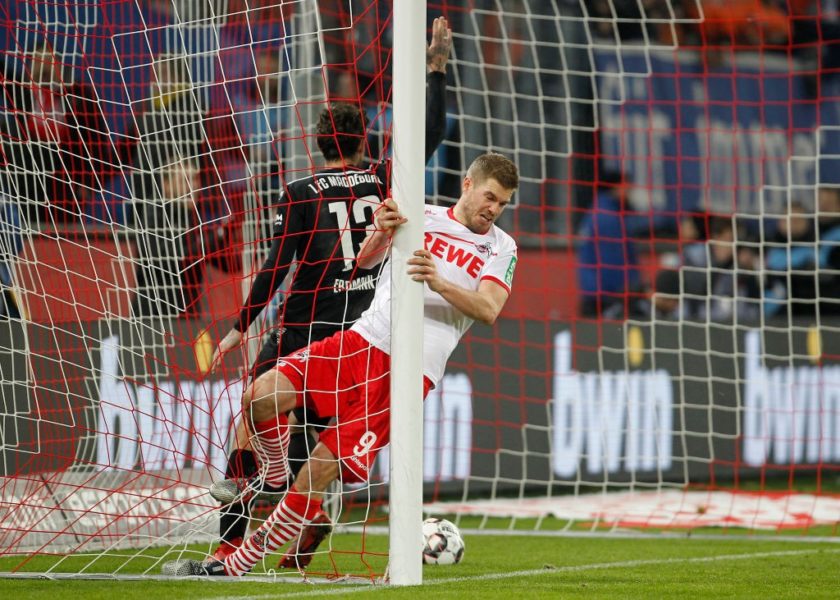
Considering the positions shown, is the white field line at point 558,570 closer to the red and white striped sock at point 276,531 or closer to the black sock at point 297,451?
the red and white striped sock at point 276,531

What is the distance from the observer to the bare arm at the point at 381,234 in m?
4.16

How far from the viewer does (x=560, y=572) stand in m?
4.87

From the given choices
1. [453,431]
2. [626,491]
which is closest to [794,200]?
[626,491]

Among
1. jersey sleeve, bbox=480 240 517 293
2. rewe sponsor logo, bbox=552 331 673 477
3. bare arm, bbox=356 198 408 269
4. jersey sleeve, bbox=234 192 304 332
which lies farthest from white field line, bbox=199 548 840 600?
rewe sponsor logo, bbox=552 331 673 477

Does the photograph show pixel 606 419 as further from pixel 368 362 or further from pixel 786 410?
pixel 368 362

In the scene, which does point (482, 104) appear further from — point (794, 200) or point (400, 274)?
point (400, 274)

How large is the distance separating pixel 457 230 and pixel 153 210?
2773 mm

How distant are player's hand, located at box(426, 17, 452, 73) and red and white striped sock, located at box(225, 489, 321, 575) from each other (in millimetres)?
1809

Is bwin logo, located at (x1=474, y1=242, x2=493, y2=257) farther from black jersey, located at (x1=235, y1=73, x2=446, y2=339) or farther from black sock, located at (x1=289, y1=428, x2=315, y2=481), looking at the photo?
black sock, located at (x1=289, y1=428, x2=315, y2=481)

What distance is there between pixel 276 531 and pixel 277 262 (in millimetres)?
1157

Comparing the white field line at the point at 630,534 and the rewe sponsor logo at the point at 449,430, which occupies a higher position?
the rewe sponsor logo at the point at 449,430

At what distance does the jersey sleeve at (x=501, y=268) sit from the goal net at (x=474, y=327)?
2.40ft

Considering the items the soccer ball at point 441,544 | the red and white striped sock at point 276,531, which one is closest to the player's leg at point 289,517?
the red and white striped sock at point 276,531

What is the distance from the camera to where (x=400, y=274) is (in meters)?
4.16
